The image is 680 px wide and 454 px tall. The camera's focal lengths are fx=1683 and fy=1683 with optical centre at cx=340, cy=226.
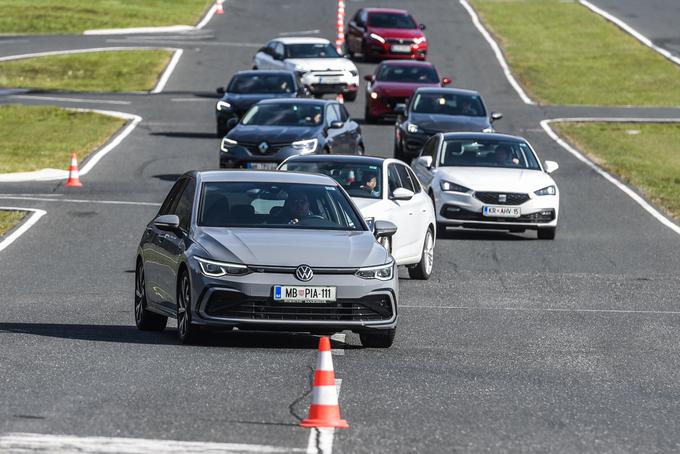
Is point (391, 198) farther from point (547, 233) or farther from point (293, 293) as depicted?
point (293, 293)

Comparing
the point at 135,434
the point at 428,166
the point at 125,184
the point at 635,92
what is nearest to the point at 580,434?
the point at 135,434

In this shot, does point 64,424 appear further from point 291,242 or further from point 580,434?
point 291,242

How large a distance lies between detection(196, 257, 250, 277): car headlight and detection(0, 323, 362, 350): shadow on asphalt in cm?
69

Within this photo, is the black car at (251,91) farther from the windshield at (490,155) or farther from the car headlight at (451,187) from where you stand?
the car headlight at (451,187)

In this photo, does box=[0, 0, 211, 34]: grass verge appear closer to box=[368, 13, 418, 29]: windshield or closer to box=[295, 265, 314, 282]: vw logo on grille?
box=[368, 13, 418, 29]: windshield

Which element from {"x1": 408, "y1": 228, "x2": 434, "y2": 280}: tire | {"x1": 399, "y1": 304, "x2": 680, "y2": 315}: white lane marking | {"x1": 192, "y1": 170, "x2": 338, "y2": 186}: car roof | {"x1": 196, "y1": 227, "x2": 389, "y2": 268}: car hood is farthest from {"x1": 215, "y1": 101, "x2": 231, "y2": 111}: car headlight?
{"x1": 196, "y1": 227, "x2": 389, "y2": 268}: car hood

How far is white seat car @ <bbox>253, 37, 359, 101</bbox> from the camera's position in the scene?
146ft

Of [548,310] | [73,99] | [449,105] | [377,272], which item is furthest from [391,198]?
[73,99]

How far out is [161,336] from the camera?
13883mm

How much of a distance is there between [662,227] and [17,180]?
38.8 feet

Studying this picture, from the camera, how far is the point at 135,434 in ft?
29.4

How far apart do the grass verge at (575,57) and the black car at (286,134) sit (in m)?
18.3

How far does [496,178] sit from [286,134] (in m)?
5.57

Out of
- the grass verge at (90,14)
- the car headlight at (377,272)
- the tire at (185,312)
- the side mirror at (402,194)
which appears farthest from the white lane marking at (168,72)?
the car headlight at (377,272)
